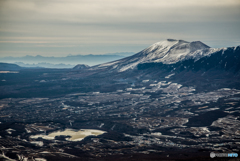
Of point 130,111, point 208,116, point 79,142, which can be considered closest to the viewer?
point 79,142

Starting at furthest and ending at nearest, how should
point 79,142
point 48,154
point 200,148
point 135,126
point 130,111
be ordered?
point 130,111
point 135,126
point 79,142
point 200,148
point 48,154

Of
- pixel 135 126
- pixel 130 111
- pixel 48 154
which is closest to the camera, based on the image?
pixel 48 154

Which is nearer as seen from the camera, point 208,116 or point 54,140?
point 54,140

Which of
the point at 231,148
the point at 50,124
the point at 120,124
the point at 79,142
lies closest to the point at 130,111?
the point at 120,124

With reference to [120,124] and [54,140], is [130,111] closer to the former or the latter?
[120,124]

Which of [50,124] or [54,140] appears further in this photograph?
[50,124]

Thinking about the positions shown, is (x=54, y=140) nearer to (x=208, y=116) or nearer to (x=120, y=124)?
(x=120, y=124)

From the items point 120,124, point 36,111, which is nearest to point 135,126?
point 120,124
